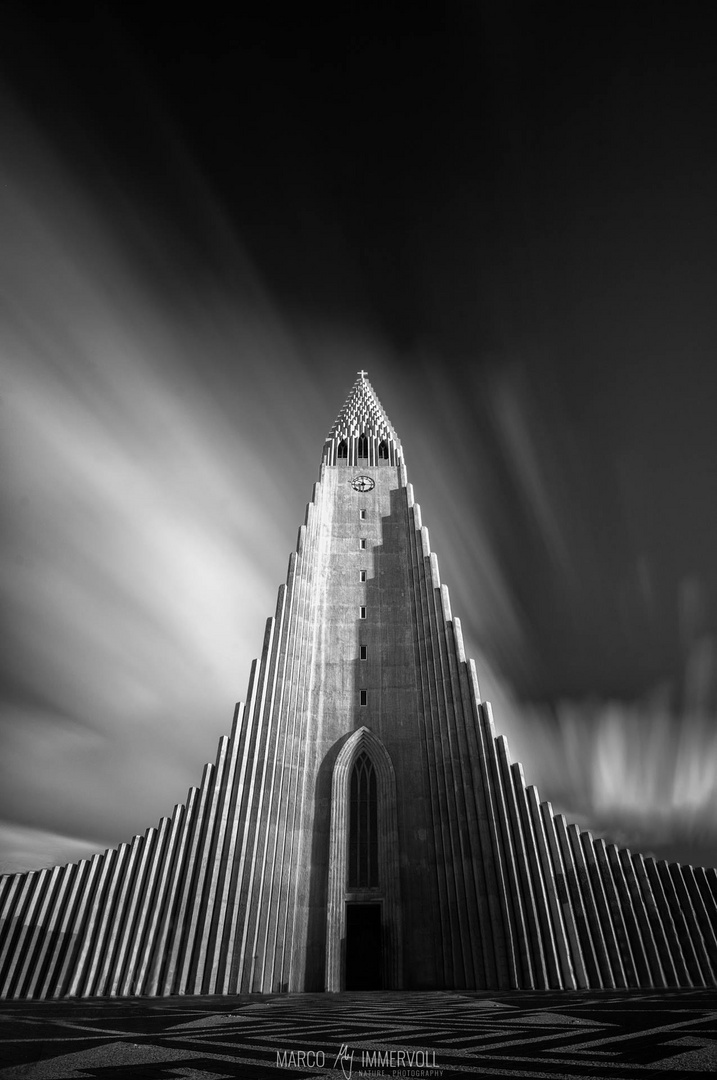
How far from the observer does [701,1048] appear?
11.0ft

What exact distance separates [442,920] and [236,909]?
6.76 m

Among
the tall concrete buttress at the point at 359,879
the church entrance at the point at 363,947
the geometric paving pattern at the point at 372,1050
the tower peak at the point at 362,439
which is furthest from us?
the tower peak at the point at 362,439

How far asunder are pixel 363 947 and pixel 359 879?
202cm

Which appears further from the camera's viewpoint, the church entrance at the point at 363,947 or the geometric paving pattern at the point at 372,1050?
the church entrance at the point at 363,947

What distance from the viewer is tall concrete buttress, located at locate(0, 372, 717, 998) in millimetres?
17172

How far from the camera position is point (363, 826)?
21594 millimetres

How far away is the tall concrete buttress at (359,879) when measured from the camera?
17.2 m

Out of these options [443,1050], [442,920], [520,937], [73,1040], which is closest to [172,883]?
[442,920]

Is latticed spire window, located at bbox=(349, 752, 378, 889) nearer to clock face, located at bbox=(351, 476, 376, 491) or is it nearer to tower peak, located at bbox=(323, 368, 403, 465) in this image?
clock face, located at bbox=(351, 476, 376, 491)
